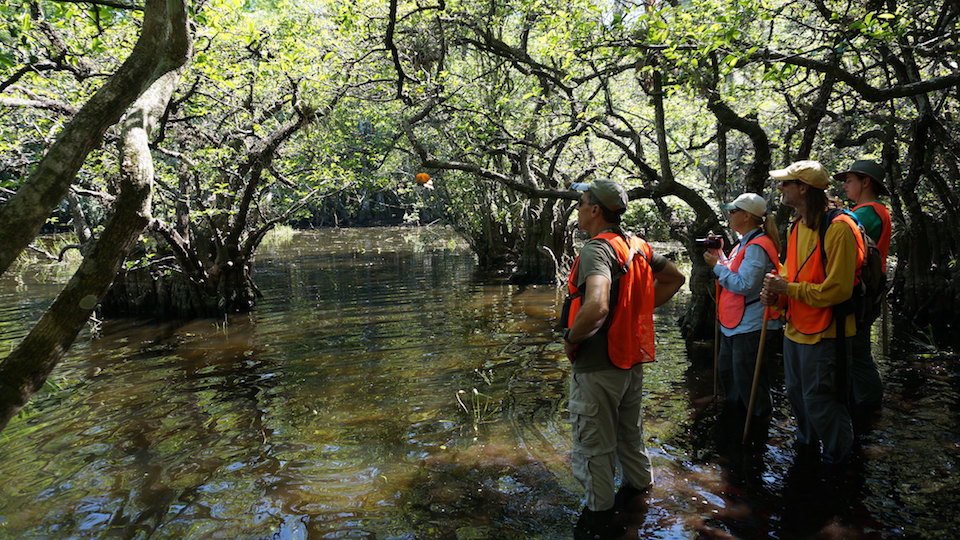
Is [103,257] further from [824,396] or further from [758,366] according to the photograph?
[758,366]

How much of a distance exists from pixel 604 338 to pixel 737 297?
215cm

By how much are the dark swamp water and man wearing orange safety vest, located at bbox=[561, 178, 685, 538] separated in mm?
459

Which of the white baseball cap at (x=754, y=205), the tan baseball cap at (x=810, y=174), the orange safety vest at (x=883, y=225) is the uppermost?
the tan baseball cap at (x=810, y=174)

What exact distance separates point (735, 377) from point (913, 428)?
5.13 feet

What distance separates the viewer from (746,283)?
15.6ft

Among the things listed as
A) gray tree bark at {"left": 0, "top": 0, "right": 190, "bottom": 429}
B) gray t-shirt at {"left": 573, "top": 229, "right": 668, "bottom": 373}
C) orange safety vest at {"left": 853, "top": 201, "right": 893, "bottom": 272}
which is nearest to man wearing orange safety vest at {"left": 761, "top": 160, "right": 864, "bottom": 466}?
orange safety vest at {"left": 853, "top": 201, "right": 893, "bottom": 272}

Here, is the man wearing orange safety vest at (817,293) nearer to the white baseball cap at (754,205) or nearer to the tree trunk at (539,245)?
the white baseball cap at (754,205)

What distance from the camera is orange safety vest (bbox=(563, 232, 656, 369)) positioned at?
3.45m

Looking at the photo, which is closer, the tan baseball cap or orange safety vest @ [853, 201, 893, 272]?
the tan baseball cap

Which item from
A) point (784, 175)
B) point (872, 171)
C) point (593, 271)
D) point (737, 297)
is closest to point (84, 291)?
point (593, 271)

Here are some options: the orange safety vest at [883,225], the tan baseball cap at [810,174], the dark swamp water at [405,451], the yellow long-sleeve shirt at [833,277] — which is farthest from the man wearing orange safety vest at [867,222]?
the tan baseball cap at [810,174]

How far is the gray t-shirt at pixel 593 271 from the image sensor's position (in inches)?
133

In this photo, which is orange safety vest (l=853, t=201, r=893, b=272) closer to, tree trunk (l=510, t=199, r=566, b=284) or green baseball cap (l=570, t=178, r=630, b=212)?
green baseball cap (l=570, t=178, r=630, b=212)

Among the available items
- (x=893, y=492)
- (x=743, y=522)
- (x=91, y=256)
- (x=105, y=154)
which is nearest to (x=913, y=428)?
(x=893, y=492)
